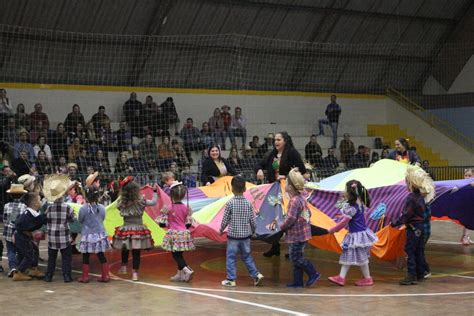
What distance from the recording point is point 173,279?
35.6ft

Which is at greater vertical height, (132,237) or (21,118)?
(21,118)

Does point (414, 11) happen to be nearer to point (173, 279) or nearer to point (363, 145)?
point (363, 145)

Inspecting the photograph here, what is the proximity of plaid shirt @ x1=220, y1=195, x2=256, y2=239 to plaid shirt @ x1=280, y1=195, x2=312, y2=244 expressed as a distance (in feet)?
1.35

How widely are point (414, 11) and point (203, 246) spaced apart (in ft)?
58.7

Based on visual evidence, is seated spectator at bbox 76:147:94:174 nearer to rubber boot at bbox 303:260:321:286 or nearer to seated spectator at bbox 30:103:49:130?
seated spectator at bbox 30:103:49:130

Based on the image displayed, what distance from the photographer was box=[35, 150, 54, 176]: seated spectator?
2088 centimetres

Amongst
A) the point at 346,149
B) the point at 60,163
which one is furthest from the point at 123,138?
the point at 346,149

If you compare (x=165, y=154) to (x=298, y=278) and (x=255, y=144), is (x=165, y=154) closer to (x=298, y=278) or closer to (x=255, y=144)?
(x=255, y=144)

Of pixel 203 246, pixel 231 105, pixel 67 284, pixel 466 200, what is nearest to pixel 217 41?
pixel 231 105

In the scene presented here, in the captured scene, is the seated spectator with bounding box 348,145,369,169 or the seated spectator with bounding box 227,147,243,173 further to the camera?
the seated spectator with bounding box 348,145,369,169

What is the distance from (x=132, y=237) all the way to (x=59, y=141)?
11.7m

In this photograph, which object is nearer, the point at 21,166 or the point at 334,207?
the point at 334,207

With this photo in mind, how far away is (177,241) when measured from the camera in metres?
10.7

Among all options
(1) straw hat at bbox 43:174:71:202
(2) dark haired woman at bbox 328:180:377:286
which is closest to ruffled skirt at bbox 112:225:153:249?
(1) straw hat at bbox 43:174:71:202
